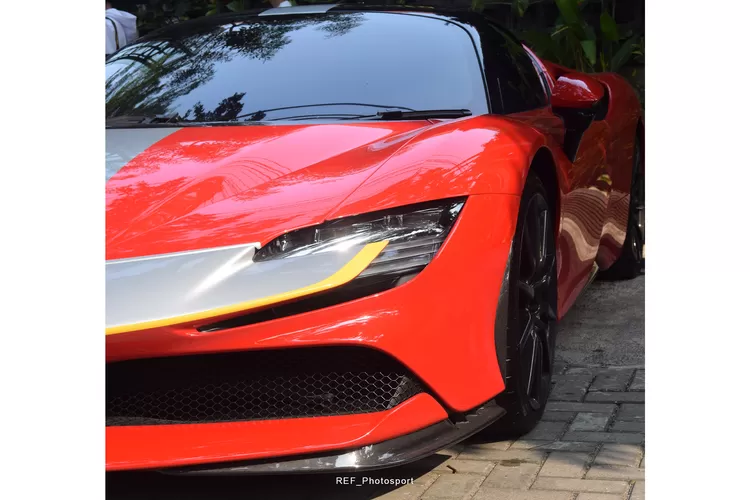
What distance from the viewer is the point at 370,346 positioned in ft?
7.62

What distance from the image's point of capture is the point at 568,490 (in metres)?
2.65

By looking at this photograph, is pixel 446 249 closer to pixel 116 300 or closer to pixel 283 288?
pixel 283 288

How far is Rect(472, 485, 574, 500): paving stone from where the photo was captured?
262 centimetres

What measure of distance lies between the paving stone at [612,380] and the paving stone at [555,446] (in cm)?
58

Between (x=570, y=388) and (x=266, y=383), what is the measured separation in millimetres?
1508

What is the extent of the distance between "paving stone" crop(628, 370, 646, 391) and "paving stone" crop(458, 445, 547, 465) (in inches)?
28.5

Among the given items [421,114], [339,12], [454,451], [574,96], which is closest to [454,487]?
[454,451]

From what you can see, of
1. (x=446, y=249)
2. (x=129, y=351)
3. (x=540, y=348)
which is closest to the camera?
(x=129, y=351)

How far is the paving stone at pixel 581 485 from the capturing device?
264 centimetres

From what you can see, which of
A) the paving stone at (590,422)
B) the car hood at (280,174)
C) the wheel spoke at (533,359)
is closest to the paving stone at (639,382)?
the paving stone at (590,422)

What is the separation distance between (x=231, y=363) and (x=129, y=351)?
235mm

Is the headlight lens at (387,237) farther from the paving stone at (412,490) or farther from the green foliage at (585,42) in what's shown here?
the green foliage at (585,42)
